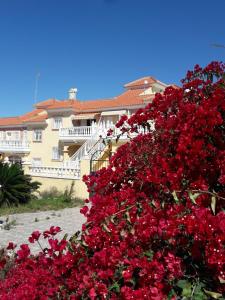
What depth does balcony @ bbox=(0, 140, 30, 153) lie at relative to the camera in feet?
146

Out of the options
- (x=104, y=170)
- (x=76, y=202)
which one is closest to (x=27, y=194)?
(x=76, y=202)

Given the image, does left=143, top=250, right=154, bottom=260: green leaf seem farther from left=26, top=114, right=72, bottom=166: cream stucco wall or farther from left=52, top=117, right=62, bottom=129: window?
Result: left=52, top=117, right=62, bottom=129: window

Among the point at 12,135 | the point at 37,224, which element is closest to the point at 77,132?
the point at 12,135

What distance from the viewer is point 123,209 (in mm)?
3352

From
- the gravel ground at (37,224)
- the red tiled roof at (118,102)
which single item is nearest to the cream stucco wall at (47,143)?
the red tiled roof at (118,102)

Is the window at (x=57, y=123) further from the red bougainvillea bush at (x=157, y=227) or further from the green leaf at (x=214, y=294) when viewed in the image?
the green leaf at (x=214, y=294)

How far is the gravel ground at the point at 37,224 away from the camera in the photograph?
32.7 ft

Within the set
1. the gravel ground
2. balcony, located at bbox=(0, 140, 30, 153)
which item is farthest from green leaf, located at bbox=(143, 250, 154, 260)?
balcony, located at bbox=(0, 140, 30, 153)

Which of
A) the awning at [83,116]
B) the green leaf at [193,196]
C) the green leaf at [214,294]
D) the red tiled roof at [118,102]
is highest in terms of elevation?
the red tiled roof at [118,102]

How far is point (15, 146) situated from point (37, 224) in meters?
34.2

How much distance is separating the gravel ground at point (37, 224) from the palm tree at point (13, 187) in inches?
69.7

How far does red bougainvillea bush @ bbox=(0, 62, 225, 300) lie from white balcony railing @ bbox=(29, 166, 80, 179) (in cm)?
1714

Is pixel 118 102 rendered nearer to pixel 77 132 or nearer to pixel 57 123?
pixel 77 132

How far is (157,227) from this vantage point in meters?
2.75
